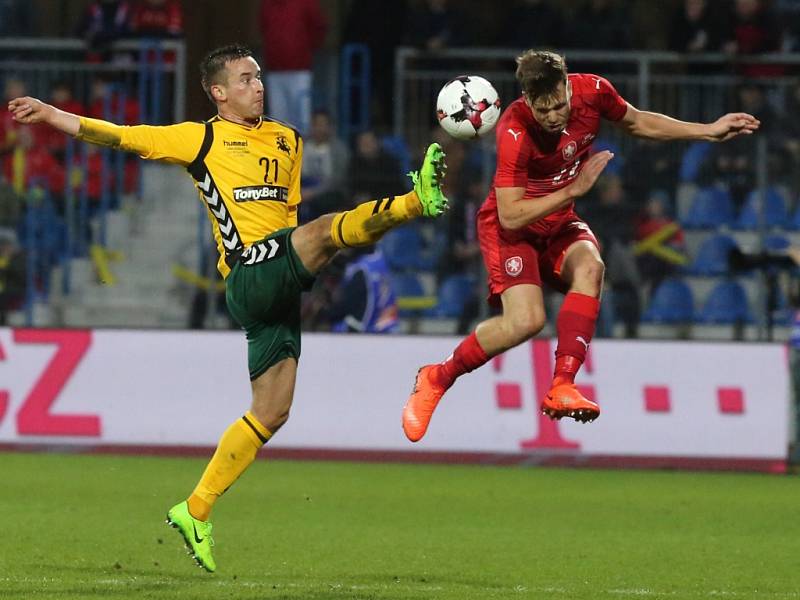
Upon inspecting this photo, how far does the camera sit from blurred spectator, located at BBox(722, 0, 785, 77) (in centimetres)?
1688

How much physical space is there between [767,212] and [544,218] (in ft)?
24.7

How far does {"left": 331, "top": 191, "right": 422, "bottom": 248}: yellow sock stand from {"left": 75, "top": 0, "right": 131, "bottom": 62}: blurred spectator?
33.0ft

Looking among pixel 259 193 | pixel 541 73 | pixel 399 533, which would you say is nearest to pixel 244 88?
pixel 259 193

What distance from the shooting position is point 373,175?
15.5 m

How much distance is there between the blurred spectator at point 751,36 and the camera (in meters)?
16.9

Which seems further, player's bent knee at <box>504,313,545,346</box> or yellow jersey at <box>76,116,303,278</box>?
player's bent knee at <box>504,313,545,346</box>

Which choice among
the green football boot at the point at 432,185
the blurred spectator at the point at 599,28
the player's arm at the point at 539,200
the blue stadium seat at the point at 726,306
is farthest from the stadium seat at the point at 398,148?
the green football boot at the point at 432,185

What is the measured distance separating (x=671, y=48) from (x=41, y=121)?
10666 mm

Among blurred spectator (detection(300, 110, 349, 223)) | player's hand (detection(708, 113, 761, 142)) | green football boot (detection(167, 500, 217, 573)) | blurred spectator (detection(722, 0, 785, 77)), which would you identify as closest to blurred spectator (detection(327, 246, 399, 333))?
blurred spectator (detection(300, 110, 349, 223))

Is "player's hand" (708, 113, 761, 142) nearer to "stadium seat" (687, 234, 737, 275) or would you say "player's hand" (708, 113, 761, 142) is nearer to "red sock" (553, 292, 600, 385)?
"red sock" (553, 292, 600, 385)

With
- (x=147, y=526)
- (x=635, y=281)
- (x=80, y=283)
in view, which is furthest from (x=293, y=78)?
(x=147, y=526)

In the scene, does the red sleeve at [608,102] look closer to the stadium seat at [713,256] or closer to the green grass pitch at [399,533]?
the green grass pitch at [399,533]

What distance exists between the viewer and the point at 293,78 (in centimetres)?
1695

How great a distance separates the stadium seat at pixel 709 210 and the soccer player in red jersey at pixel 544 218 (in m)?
Answer: 7.20
